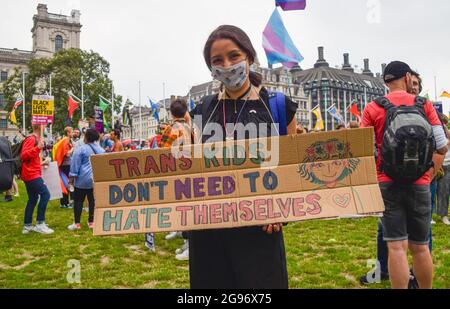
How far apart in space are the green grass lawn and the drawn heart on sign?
2863 mm

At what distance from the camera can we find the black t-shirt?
2.40 meters

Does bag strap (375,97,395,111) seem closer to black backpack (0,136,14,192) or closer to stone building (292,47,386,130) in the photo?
black backpack (0,136,14,192)

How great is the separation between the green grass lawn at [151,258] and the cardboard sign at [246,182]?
2.88 m

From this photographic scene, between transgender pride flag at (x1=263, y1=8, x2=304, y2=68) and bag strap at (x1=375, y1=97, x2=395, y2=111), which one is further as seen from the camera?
transgender pride flag at (x1=263, y1=8, x2=304, y2=68)

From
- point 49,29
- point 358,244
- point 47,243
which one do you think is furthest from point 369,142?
point 49,29

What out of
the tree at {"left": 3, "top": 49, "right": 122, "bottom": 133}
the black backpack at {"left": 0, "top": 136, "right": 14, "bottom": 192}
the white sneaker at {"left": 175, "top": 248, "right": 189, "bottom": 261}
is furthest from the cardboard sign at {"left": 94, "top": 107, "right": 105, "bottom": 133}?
the tree at {"left": 3, "top": 49, "right": 122, "bottom": 133}

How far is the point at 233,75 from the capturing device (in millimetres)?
2420

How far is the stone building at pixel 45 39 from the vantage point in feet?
296

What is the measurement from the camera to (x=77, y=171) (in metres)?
8.71

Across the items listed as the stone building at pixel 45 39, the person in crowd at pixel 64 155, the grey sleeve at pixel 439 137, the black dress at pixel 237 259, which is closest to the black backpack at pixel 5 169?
the black dress at pixel 237 259

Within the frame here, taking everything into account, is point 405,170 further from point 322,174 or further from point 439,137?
point 322,174

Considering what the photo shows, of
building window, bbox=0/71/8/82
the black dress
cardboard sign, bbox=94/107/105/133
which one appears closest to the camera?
the black dress

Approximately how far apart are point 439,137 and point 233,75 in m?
2.07

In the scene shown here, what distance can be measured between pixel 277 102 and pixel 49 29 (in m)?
101
